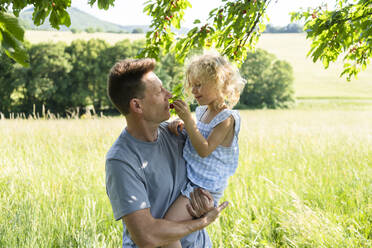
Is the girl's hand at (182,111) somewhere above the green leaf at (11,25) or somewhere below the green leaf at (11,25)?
below

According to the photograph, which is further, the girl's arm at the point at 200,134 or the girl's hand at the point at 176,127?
the girl's hand at the point at 176,127

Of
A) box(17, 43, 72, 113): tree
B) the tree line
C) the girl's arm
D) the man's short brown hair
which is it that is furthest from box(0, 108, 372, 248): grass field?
box(17, 43, 72, 113): tree

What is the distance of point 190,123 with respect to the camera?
2.13 m

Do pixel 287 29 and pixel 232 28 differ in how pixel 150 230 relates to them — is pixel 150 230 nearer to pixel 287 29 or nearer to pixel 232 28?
pixel 232 28

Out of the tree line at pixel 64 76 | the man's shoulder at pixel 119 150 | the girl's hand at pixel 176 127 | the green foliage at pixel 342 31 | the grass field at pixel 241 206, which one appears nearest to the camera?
the man's shoulder at pixel 119 150

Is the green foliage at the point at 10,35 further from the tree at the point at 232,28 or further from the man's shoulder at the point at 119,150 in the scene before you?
the tree at the point at 232,28

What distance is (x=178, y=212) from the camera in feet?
6.56

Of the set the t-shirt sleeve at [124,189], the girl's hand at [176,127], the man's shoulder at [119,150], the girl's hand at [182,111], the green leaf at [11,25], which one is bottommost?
the t-shirt sleeve at [124,189]

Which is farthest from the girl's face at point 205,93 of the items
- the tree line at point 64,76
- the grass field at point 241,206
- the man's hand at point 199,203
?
the tree line at point 64,76

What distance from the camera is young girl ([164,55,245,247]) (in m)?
2.12

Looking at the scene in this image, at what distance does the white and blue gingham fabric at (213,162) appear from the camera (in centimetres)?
219

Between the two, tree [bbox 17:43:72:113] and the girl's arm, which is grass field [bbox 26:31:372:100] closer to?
tree [bbox 17:43:72:113]

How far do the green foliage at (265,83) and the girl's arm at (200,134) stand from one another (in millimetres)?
45176

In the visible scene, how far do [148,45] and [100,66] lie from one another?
38206 mm
